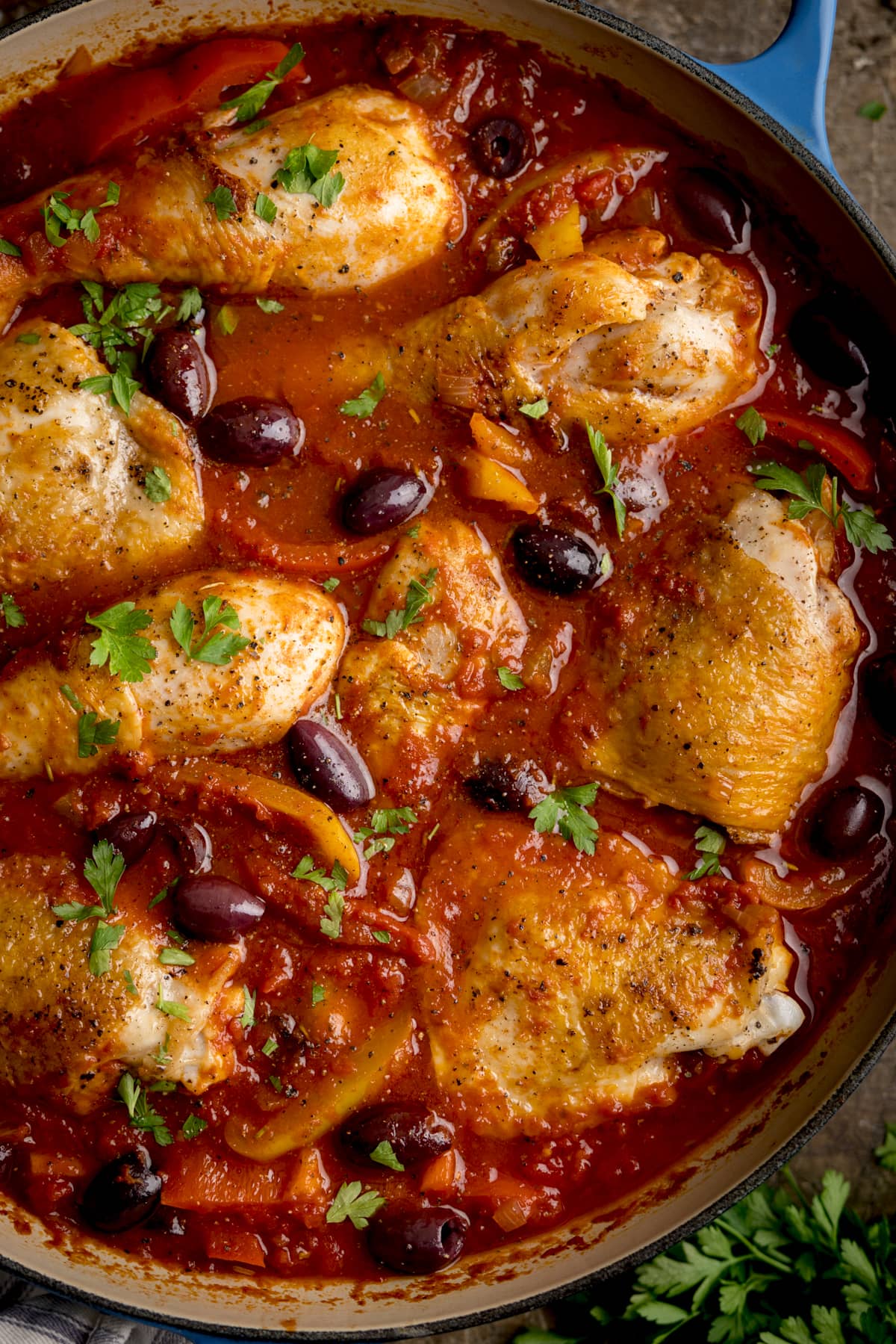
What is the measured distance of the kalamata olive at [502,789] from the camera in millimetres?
3742

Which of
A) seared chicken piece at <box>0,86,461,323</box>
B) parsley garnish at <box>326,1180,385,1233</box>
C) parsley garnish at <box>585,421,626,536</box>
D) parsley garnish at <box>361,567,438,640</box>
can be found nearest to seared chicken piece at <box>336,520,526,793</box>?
parsley garnish at <box>361,567,438,640</box>

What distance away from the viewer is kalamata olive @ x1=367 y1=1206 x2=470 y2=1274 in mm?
3652

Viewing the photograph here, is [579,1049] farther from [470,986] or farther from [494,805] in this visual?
[494,805]

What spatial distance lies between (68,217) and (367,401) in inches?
42.0

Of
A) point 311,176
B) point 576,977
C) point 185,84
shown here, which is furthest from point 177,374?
point 576,977

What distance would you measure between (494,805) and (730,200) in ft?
6.79

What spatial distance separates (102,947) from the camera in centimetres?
356

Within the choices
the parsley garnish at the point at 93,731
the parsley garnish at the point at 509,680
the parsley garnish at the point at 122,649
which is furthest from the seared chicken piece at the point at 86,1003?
the parsley garnish at the point at 509,680

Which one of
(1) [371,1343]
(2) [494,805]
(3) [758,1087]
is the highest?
(2) [494,805]

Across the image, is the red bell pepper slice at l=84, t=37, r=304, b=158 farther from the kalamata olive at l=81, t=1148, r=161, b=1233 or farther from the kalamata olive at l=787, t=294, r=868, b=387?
the kalamata olive at l=81, t=1148, r=161, b=1233

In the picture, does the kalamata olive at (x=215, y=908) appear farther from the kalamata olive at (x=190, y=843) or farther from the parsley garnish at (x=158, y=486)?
the parsley garnish at (x=158, y=486)

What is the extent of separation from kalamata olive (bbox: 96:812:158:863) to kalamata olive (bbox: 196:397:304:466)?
113cm

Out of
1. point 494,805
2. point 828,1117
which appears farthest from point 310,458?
point 828,1117

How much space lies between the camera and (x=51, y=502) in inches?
142
